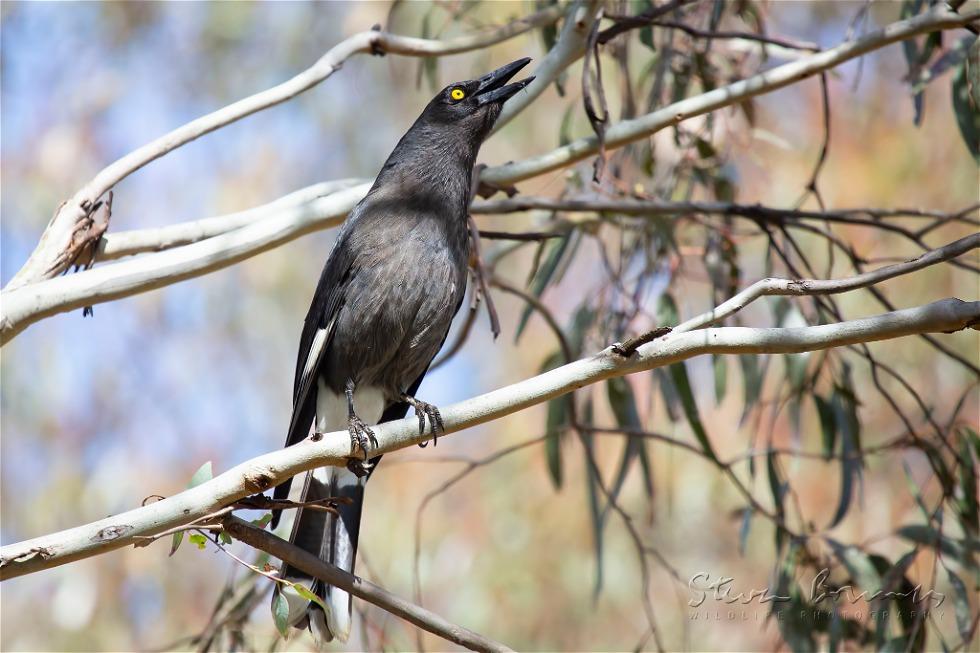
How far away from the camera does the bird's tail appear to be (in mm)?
2594

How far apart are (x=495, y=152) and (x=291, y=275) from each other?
1350mm

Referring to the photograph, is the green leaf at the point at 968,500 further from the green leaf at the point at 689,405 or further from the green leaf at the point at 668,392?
the green leaf at the point at 668,392

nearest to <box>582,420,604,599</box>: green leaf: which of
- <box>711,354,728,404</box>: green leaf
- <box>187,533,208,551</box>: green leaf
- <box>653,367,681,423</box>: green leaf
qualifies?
<box>653,367,681,423</box>: green leaf

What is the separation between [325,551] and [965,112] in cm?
207

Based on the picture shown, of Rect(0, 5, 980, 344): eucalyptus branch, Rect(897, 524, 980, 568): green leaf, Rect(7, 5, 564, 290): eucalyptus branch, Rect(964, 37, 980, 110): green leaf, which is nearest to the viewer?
Rect(0, 5, 980, 344): eucalyptus branch

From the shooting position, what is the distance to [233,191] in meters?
5.94

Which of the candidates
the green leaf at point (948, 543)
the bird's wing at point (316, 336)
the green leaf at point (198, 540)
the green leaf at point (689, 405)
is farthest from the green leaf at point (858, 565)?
the green leaf at point (198, 540)

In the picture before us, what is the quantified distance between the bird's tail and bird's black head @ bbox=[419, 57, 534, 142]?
1052 millimetres

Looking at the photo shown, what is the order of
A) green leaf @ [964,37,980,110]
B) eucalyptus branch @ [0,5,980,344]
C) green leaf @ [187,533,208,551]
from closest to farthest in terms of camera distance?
green leaf @ [187,533,208,551] → eucalyptus branch @ [0,5,980,344] → green leaf @ [964,37,980,110]

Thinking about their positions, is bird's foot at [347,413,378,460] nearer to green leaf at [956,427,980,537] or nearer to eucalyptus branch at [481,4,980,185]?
eucalyptus branch at [481,4,980,185]

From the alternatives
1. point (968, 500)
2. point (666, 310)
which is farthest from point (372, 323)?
point (968, 500)

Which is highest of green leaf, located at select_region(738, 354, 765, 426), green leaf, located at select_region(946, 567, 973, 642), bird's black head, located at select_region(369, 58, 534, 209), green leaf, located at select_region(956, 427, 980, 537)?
bird's black head, located at select_region(369, 58, 534, 209)

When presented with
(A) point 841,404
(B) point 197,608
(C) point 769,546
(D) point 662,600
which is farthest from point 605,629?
(A) point 841,404

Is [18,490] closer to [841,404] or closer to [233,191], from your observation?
[233,191]
